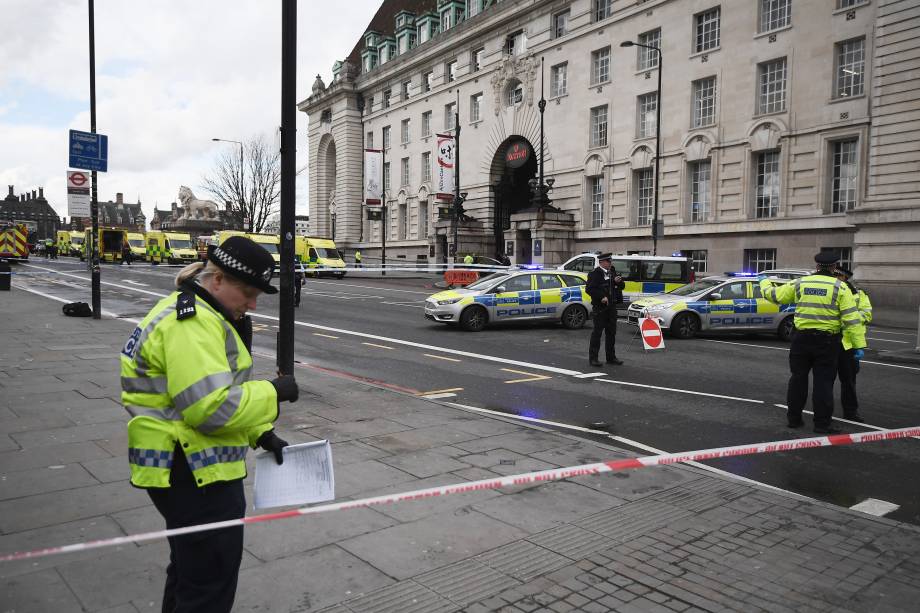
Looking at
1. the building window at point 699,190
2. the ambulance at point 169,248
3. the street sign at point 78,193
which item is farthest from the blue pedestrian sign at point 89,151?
the ambulance at point 169,248

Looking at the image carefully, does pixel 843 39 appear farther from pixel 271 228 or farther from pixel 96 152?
pixel 271 228

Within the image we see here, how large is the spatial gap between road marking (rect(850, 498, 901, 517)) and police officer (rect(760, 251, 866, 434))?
2155 mm

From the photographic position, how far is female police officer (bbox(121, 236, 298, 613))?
2.47 m

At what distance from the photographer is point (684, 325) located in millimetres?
15789

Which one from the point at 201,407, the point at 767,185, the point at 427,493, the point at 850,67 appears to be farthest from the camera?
the point at 767,185

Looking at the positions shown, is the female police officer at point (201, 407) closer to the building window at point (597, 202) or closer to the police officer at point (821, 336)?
the police officer at point (821, 336)

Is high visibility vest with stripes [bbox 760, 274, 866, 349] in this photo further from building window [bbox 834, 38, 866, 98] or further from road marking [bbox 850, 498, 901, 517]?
building window [bbox 834, 38, 866, 98]

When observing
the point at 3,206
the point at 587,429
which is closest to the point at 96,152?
the point at 587,429

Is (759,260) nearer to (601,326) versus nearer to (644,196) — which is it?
(644,196)

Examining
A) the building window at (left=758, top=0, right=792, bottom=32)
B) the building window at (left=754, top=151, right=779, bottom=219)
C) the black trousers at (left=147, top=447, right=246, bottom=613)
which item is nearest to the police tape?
the black trousers at (left=147, top=447, right=246, bottom=613)

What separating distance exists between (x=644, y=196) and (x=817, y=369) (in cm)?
2974

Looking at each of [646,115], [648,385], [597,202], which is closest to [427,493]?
[648,385]

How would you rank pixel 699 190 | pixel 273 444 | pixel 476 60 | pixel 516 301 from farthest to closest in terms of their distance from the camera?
pixel 476 60, pixel 699 190, pixel 516 301, pixel 273 444

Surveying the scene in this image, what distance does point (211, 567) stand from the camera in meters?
2.63
